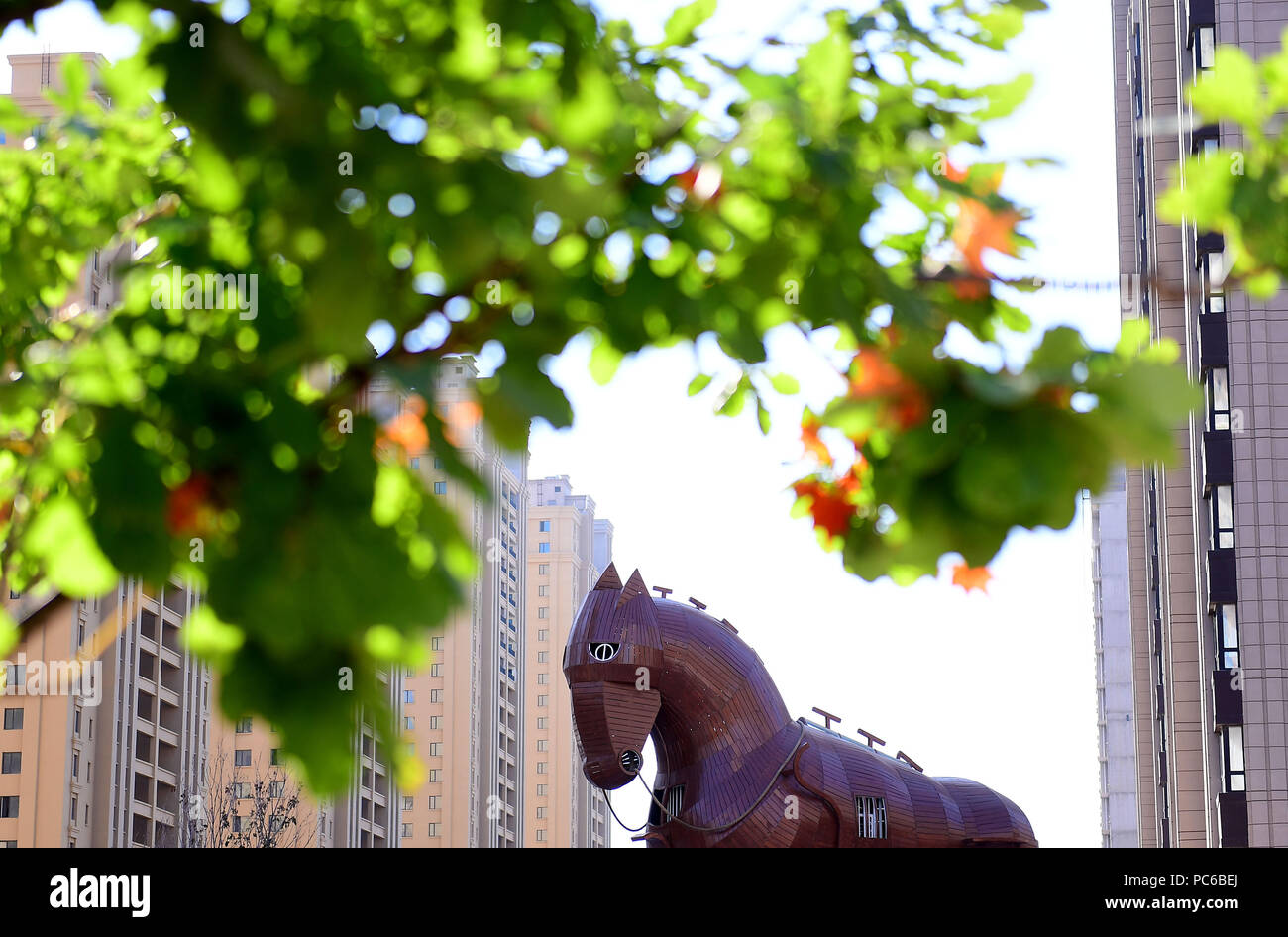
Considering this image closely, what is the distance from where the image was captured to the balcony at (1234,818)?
86.8ft

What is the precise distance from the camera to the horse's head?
13109mm

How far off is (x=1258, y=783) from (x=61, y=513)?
88.5 ft

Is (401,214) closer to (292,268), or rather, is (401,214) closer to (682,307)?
(682,307)

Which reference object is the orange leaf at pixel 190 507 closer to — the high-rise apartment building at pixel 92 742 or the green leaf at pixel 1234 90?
the green leaf at pixel 1234 90

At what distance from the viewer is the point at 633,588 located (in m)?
13.5

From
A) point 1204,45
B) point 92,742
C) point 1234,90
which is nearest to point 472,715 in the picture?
point 92,742

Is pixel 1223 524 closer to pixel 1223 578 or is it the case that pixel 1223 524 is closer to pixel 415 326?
pixel 1223 578

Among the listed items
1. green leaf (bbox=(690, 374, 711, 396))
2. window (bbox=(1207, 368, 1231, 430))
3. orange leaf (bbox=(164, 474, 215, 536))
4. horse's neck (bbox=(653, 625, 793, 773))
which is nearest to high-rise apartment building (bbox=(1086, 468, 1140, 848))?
window (bbox=(1207, 368, 1231, 430))

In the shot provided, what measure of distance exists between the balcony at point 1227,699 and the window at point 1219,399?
4.79 meters

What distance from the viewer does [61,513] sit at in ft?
7.54

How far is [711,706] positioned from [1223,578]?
58.8 ft
